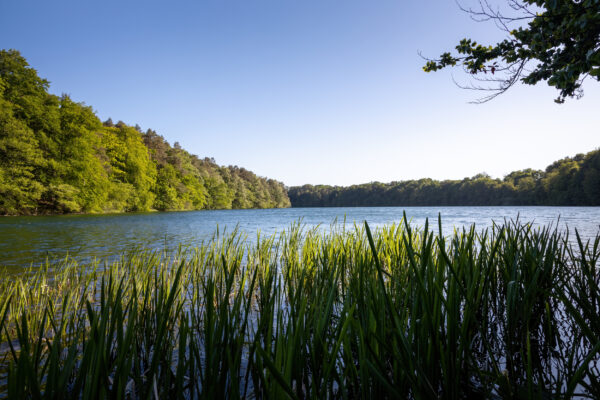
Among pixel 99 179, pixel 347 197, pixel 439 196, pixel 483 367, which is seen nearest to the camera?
pixel 483 367

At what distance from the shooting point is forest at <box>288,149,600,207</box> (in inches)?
1920

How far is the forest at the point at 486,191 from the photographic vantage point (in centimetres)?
4876

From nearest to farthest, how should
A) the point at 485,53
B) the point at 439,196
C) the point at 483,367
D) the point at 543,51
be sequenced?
1. the point at 483,367
2. the point at 543,51
3. the point at 485,53
4. the point at 439,196

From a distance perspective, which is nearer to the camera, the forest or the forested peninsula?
the forested peninsula

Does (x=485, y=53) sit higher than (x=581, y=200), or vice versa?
(x=485, y=53)

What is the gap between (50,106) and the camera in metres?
26.3

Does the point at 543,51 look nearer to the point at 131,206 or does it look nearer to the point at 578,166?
the point at 131,206

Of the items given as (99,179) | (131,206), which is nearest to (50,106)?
(99,179)

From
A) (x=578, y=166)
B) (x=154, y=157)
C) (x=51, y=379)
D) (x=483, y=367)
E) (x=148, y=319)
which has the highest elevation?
(x=154, y=157)

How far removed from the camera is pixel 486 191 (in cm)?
6981

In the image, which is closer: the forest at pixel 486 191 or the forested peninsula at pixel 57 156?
the forested peninsula at pixel 57 156

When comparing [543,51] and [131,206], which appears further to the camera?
[131,206]

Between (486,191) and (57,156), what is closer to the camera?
(57,156)

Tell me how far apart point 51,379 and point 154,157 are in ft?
180
